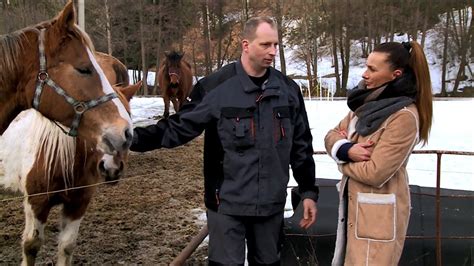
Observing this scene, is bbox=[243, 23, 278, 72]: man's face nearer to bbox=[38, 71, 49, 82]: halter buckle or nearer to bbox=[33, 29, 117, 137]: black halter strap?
bbox=[33, 29, 117, 137]: black halter strap

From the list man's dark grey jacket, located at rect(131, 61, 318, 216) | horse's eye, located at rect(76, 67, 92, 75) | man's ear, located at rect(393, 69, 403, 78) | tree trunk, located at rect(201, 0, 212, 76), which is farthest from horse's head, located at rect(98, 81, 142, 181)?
tree trunk, located at rect(201, 0, 212, 76)

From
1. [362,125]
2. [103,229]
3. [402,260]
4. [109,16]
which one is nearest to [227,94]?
[362,125]

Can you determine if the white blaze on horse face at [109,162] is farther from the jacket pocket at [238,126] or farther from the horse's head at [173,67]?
the horse's head at [173,67]

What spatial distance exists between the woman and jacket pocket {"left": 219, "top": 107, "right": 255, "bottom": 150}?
0.41m

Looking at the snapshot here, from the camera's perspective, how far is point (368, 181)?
1.98 metres

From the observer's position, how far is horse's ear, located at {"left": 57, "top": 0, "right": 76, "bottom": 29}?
6.47 feet

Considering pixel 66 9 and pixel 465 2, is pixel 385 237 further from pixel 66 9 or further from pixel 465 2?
pixel 465 2

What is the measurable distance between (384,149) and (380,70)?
37 centimetres

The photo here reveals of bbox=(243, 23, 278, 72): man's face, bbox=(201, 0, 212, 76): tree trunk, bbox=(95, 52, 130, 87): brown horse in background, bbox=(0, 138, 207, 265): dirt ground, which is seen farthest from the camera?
bbox=(201, 0, 212, 76): tree trunk

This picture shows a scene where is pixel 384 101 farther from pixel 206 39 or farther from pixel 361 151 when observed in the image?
pixel 206 39

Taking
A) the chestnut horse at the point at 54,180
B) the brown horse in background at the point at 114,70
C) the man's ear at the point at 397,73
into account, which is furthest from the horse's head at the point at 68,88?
the brown horse in background at the point at 114,70

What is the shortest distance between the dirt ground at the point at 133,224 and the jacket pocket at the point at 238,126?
1.11m

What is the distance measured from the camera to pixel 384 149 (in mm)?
1951

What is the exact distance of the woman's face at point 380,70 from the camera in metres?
2.04
